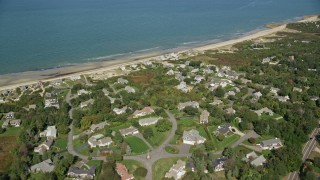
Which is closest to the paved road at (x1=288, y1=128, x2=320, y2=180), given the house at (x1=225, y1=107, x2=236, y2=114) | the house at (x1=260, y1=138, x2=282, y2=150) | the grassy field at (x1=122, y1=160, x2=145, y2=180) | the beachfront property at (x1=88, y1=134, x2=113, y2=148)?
the house at (x1=260, y1=138, x2=282, y2=150)

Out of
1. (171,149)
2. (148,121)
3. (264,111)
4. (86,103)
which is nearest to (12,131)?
(86,103)

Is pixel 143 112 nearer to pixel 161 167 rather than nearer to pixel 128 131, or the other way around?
pixel 128 131

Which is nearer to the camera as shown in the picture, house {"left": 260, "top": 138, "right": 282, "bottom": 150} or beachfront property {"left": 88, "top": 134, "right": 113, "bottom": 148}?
house {"left": 260, "top": 138, "right": 282, "bottom": 150}

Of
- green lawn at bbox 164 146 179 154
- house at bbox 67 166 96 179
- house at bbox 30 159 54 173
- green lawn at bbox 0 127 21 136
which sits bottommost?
green lawn at bbox 164 146 179 154

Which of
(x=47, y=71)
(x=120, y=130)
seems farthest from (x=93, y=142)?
(x=47, y=71)

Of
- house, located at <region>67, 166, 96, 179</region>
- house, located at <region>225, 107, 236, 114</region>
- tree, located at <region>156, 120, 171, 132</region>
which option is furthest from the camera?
house, located at <region>225, 107, 236, 114</region>

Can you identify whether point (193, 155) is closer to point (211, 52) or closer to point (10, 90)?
point (10, 90)

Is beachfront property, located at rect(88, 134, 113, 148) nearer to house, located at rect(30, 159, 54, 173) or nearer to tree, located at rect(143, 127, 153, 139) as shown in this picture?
tree, located at rect(143, 127, 153, 139)
